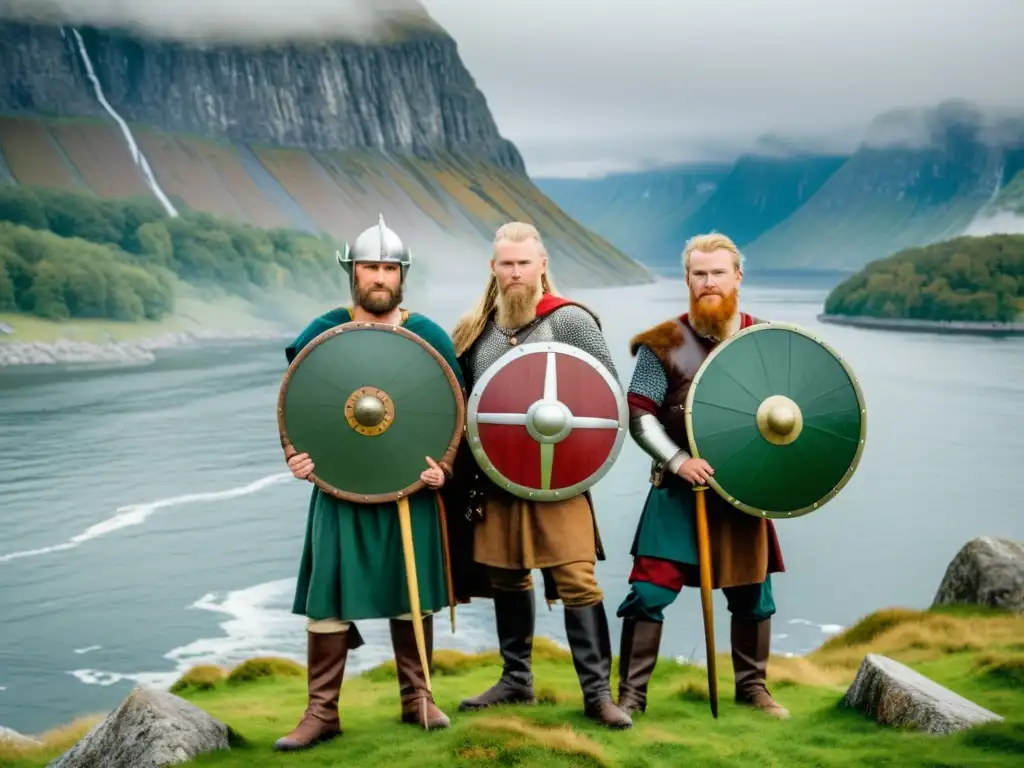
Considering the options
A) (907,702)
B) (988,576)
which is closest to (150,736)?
(907,702)

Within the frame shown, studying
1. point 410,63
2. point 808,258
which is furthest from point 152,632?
point 410,63

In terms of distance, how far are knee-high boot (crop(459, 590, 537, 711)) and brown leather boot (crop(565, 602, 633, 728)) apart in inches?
8.5

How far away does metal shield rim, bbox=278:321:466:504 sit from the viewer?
11.6ft

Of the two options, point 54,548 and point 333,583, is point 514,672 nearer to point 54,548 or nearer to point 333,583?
point 333,583

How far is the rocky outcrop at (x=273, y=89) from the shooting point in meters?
96.8

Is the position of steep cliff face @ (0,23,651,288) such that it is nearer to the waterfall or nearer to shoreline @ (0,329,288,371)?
the waterfall

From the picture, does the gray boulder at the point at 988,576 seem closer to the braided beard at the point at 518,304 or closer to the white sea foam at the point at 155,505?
the braided beard at the point at 518,304

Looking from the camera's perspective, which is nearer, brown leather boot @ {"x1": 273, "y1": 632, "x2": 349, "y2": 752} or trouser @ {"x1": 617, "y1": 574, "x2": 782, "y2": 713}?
brown leather boot @ {"x1": 273, "y1": 632, "x2": 349, "y2": 752}

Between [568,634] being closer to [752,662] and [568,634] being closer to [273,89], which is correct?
[752,662]

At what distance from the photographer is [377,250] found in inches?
142

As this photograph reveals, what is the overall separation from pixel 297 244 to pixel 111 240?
10.8 metres

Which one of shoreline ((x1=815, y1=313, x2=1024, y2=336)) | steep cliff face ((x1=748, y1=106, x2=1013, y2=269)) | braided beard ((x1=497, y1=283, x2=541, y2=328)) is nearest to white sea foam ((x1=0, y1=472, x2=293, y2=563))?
braided beard ((x1=497, y1=283, x2=541, y2=328))

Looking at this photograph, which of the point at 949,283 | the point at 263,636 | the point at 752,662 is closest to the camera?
the point at 752,662

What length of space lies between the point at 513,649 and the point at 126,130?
108 meters
